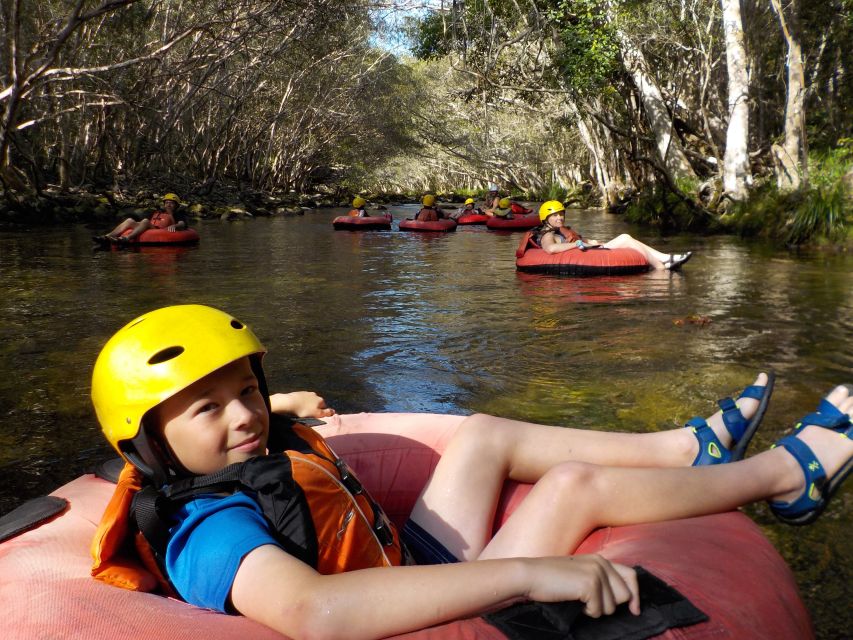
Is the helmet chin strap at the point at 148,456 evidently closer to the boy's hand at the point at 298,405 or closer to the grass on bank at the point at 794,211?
the boy's hand at the point at 298,405

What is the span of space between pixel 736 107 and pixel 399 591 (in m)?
16.1

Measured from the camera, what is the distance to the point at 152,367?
210 cm

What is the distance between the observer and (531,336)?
23.7 ft

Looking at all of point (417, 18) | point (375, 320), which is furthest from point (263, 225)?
point (375, 320)

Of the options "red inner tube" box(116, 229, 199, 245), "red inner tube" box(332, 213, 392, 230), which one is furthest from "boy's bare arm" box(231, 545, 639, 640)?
"red inner tube" box(332, 213, 392, 230)

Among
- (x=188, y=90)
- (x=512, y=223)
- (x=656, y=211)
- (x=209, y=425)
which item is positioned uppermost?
(x=188, y=90)

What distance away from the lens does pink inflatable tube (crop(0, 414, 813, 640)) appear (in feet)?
5.81

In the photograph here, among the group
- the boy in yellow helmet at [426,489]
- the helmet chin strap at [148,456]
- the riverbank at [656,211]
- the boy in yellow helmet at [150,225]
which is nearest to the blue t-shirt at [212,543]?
the boy in yellow helmet at [426,489]

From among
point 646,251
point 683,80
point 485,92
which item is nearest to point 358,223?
point 485,92

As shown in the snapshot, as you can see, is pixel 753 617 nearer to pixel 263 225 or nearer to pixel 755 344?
pixel 755 344

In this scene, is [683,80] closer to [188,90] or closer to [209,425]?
[188,90]

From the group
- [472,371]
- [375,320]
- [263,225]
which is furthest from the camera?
[263,225]

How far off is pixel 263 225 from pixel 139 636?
22257 mm

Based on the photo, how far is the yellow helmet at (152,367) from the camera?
2096 millimetres
